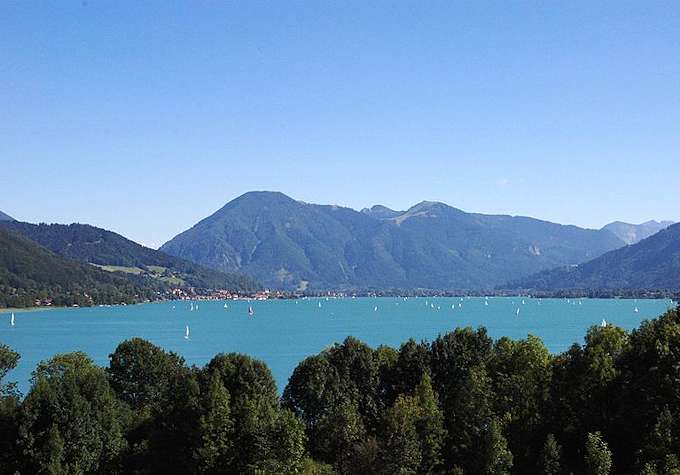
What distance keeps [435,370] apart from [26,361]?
213 feet

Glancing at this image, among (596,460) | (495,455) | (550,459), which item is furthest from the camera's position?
(495,455)

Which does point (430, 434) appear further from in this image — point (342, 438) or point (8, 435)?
point (8, 435)

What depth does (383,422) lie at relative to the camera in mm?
34406

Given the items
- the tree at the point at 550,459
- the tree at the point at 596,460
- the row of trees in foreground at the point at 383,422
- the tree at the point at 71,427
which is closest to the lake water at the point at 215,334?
the row of trees in foreground at the point at 383,422

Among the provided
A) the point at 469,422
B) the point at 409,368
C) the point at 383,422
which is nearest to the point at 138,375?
the point at 409,368

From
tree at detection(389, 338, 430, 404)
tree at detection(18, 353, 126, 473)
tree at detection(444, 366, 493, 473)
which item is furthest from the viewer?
→ tree at detection(389, 338, 430, 404)

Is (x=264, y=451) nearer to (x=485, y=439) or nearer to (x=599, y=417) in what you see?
(x=485, y=439)

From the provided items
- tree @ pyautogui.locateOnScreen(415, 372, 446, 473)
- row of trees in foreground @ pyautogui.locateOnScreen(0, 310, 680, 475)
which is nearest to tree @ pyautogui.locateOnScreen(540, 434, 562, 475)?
row of trees in foreground @ pyautogui.locateOnScreen(0, 310, 680, 475)

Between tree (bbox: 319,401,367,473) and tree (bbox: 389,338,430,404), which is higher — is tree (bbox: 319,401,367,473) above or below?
below

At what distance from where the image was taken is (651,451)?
29453mm

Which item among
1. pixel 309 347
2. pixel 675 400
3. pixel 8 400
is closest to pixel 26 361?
pixel 309 347

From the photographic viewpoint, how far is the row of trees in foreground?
31.7m

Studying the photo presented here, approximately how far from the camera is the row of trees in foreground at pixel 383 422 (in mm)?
31734

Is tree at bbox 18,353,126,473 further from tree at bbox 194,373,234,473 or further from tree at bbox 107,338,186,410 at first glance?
tree at bbox 107,338,186,410
